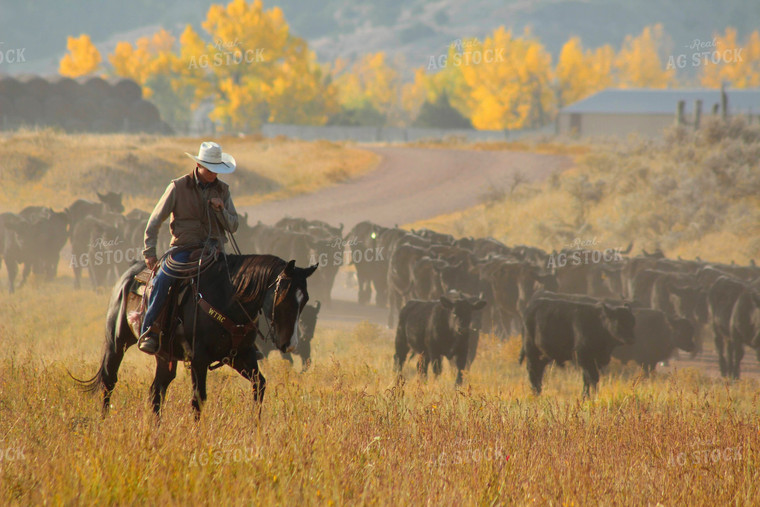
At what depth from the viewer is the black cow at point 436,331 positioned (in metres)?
11.5

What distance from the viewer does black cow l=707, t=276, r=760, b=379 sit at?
13.0 meters

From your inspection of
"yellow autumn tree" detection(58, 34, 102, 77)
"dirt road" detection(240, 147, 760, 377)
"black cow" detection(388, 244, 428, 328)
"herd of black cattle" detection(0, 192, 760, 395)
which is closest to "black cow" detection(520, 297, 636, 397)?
"herd of black cattle" detection(0, 192, 760, 395)

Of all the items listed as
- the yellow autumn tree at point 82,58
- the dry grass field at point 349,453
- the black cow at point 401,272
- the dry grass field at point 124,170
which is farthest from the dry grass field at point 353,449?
the yellow autumn tree at point 82,58

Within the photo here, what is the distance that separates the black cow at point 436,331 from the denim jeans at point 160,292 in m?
5.47

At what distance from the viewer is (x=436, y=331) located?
1170 centimetres

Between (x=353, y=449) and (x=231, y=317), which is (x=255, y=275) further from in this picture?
(x=353, y=449)

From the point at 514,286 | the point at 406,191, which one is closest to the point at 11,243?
the point at 514,286

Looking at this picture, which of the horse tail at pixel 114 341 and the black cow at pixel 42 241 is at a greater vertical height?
the black cow at pixel 42 241

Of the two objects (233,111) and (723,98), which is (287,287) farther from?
(233,111)

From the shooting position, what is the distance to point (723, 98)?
1340 inches

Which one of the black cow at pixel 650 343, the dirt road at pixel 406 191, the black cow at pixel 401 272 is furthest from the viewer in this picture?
the dirt road at pixel 406 191

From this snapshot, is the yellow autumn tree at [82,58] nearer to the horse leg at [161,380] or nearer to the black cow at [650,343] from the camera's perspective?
the black cow at [650,343]

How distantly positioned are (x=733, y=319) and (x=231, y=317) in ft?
32.0

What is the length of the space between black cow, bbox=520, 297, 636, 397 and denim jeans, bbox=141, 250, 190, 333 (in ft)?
20.3
